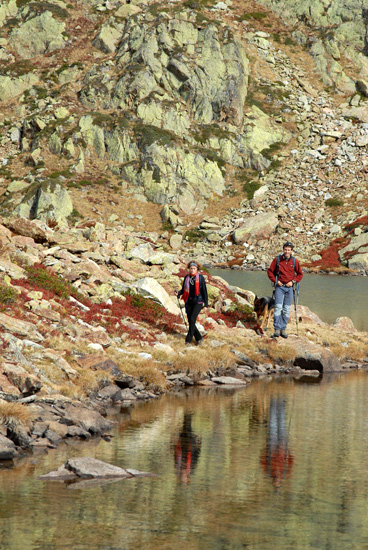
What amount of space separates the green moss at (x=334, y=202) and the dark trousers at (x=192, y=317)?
88.3 meters

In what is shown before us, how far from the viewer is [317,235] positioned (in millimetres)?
102625

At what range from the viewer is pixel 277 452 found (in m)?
13.8

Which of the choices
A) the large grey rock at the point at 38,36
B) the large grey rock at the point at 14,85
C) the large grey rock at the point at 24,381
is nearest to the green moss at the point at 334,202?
the large grey rock at the point at 14,85

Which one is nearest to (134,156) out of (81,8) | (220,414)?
(81,8)

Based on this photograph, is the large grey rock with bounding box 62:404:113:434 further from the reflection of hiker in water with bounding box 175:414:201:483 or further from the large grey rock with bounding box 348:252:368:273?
the large grey rock with bounding box 348:252:368:273

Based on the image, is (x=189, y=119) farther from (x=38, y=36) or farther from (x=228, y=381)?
(x=228, y=381)

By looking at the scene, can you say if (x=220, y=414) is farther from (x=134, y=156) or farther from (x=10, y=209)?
(x=134, y=156)

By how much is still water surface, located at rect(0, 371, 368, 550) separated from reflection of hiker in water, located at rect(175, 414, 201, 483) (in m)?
0.02

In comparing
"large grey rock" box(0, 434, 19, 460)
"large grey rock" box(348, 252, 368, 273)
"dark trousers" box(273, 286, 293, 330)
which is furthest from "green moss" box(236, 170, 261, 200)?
"large grey rock" box(0, 434, 19, 460)

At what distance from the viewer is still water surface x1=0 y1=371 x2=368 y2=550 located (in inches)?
→ 357

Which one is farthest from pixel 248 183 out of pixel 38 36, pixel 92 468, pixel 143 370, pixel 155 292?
pixel 92 468

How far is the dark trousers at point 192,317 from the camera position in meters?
22.8

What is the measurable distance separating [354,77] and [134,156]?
169 ft

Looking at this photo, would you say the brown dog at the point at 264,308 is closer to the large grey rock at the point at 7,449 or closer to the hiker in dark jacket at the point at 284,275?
the hiker in dark jacket at the point at 284,275
